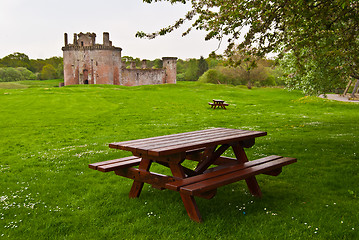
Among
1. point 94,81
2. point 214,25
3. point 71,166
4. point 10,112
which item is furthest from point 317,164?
point 94,81

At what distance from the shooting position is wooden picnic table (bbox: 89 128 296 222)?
520 cm

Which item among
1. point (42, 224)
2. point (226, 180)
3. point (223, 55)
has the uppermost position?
point (223, 55)

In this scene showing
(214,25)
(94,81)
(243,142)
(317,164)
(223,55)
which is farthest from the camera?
(94,81)

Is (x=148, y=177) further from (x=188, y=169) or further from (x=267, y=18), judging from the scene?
(x=267, y=18)

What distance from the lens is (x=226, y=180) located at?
5.33 meters

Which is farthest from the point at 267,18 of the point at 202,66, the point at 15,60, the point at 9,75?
the point at 15,60

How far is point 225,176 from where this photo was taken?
18.4 ft

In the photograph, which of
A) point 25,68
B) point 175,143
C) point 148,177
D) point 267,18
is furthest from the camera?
point 25,68

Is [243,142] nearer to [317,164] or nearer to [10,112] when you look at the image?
[317,164]

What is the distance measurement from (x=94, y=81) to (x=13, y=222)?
252ft

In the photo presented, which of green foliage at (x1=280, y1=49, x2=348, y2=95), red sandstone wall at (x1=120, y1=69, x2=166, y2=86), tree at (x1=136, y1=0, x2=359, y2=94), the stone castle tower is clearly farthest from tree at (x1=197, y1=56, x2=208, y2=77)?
tree at (x1=136, y1=0, x2=359, y2=94)

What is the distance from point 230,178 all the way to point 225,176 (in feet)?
0.54

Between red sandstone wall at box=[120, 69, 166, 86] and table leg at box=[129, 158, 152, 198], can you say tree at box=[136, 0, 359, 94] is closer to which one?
table leg at box=[129, 158, 152, 198]

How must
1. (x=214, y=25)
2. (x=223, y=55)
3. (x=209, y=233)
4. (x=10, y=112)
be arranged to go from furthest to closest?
(x=10, y=112)
(x=223, y=55)
(x=214, y=25)
(x=209, y=233)
